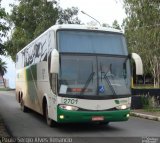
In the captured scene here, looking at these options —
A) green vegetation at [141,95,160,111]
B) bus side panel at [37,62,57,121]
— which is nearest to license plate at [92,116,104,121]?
bus side panel at [37,62,57,121]

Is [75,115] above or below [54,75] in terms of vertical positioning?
below

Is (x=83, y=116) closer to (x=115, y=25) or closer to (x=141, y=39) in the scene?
(x=141, y=39)

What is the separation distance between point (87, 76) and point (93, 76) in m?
0.20

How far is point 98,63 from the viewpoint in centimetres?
1409

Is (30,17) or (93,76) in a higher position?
(30,17)

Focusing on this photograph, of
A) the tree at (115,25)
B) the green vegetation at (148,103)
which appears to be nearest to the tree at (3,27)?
the green vegetation at (148,103)

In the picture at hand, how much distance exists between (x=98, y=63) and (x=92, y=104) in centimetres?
135

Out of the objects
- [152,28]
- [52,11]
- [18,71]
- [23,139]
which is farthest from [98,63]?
[52,11]

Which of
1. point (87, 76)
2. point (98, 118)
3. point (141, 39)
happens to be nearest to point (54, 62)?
point (87, 76)

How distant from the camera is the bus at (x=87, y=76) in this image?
13.6m

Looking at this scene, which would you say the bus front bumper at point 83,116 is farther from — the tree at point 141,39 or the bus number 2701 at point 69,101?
the tree at point 141,39

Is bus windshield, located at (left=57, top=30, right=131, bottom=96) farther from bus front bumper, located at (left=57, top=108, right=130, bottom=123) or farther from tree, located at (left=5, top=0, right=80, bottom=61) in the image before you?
tree, located at (left=5, top=0, right=80, bottom=61)

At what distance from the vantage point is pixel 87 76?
13836 mm

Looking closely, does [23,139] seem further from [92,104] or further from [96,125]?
[96,125]
